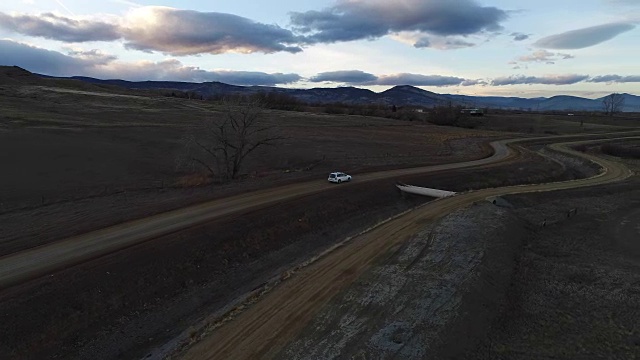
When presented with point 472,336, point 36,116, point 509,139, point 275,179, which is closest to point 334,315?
point 472,336

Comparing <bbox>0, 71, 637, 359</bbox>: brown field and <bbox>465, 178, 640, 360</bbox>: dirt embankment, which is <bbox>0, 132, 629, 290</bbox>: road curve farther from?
<bbox>465, 178, 640, 360</bbox>: dirt embankment

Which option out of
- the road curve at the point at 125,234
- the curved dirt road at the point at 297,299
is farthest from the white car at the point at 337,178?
the curved dirt road at the point at 297,299

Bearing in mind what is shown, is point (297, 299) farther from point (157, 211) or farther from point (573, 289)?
point (157, 211)

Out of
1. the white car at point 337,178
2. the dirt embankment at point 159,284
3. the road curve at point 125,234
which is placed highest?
the white car at point 337,178

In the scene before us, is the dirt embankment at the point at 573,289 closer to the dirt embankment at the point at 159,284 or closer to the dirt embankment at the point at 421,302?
the dirt embankment at the point at 421,302

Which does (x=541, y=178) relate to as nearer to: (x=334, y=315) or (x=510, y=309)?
(x=510, y=309)

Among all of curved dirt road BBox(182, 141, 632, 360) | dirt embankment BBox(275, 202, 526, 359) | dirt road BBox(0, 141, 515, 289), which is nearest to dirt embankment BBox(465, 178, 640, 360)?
dirt embankment BBox(275, 202, 526, 359)

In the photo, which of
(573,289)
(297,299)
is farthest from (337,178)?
(573,289)
